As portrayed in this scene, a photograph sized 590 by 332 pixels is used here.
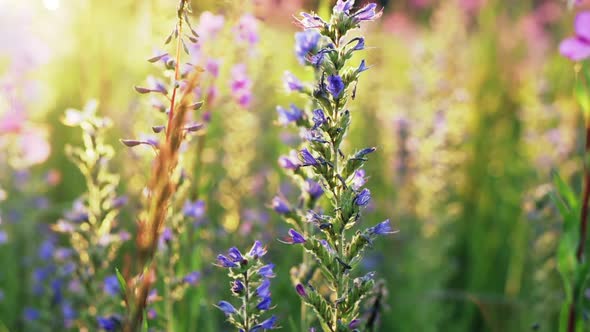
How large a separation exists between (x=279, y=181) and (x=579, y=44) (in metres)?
2.31

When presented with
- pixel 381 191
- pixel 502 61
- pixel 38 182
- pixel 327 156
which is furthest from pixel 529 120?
pixel 327 156

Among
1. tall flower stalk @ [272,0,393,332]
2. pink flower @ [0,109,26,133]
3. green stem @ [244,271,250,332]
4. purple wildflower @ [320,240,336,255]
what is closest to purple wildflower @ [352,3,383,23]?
tall flower stalk @ [272,0,393,332]

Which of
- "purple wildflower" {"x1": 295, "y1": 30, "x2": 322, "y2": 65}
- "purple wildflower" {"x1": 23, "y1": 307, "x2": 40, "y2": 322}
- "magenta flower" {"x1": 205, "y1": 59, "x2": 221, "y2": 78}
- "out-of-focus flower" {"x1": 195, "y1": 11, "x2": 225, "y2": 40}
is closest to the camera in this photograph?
"purple wildflower" {"x1": 295, "y1": 30, "x2": 322, "y2": 65}

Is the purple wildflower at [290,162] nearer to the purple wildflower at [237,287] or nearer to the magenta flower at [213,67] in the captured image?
the purple wildflower at [237,287]

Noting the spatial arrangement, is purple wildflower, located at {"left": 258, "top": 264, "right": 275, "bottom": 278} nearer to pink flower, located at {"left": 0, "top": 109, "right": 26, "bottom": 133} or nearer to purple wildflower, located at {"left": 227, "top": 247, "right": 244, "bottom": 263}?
purple wildflower, located at {"left": 227, "top": 247, "right": 244, "bottom": 263}

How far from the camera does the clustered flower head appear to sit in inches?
48.9

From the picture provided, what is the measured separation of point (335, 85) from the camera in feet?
3.84

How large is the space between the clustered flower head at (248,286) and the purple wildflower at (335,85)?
32 centimetres

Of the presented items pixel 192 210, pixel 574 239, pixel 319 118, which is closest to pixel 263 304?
pixel 319 118

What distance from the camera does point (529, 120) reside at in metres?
4.33

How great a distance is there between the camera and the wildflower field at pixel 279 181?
1242 mm

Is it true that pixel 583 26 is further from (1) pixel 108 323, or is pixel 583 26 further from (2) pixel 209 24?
(1) pixel 108 323

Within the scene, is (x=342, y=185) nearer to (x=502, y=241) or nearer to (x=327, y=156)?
(x=327, y=156)

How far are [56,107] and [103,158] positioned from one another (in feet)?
13.6
